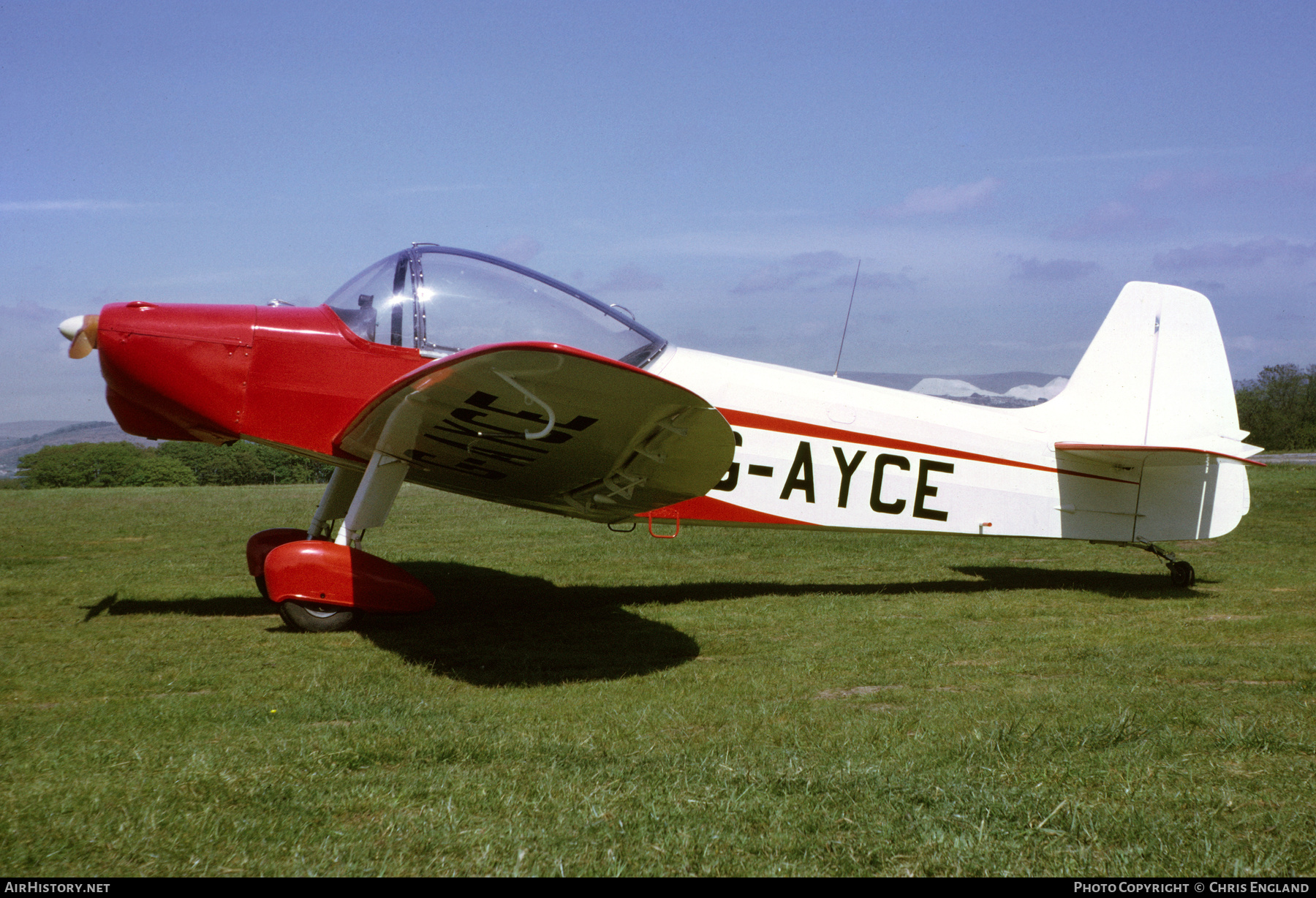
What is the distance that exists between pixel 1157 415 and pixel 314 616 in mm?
7065

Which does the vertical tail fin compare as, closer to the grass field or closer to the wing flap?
the wing flap

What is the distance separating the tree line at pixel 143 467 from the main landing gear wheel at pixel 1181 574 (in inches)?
748

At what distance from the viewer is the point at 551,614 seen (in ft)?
20.2

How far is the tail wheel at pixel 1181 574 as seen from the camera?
24.1 feet

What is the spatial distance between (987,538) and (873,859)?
9387 mm

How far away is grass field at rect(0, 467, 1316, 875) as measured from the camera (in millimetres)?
2318

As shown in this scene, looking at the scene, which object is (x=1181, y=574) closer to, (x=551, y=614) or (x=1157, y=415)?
(x=1157, y=415)

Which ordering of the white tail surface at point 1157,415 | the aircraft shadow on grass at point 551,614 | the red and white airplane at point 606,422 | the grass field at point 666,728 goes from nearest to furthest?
the grass field at point 666,728
the red and white airplane at point 606,422
the aircraft shadow on grass at point 551,614
the white tail surface at point 1157,415

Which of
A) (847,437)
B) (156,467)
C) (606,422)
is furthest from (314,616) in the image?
(156,467)

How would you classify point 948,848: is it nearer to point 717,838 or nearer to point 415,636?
point 717,838

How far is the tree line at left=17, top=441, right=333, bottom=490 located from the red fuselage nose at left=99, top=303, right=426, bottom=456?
656 inches

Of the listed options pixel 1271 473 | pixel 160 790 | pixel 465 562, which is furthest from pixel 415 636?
pixel 1271 473

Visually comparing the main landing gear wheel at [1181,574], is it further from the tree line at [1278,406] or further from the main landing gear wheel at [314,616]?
the tree line at [1278,406]

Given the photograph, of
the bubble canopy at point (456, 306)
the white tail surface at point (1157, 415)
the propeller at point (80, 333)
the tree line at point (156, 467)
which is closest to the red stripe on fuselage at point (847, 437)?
the white tail surface at point (1157, 415)
